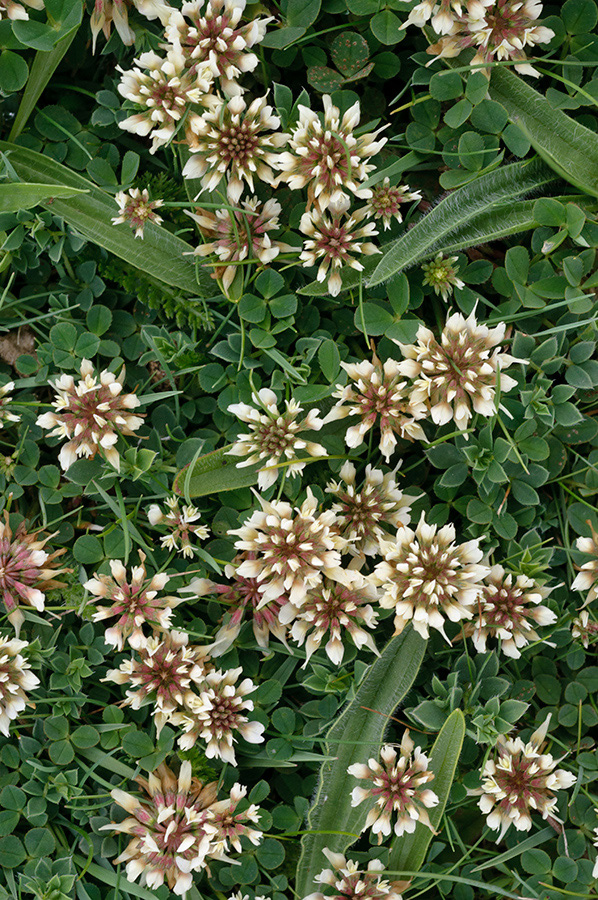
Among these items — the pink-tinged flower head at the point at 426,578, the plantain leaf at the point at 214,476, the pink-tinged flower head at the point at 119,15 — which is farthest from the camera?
the plantain leaf at the point at 214,476

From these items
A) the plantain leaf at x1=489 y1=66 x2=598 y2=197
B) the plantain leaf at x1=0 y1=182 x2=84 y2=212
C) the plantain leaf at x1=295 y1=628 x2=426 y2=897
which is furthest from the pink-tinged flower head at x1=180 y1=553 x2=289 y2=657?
the plantain leaf at x1=489 y1=66 x2=598 y2=197

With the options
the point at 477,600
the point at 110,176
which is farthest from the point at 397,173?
the point at 477,600

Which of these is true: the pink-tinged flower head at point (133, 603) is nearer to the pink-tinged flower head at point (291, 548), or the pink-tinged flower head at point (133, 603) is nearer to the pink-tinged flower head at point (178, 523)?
the pink-tinged flower head at point (178, 523)

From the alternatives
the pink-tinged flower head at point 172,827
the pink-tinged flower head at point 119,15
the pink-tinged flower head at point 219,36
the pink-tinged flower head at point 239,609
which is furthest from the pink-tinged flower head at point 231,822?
the pink-tinged flower head at point 119,15

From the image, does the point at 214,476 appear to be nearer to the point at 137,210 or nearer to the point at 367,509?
the point at 367,509

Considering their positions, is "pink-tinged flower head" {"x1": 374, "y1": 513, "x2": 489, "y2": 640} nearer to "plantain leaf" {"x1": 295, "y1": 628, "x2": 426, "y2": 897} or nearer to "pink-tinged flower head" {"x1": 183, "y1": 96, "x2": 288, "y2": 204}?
"plantain leaf" {"x1": 295, "y1": 628, "x2": 426, "y2": 897}
